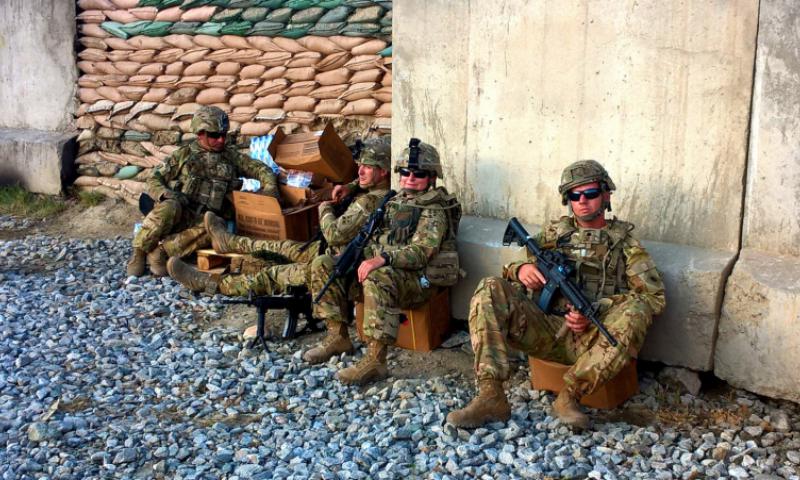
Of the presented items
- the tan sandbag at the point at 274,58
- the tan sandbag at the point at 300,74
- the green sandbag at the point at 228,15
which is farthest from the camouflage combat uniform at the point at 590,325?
the green sandbag at the point at 228,15

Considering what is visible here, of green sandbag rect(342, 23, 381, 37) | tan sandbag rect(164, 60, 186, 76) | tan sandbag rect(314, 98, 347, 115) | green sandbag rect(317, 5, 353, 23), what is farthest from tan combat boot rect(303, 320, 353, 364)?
tan sandbag rect(164, 60, 186, 76)

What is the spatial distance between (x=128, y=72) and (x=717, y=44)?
603cm

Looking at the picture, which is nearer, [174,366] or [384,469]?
[384,469]

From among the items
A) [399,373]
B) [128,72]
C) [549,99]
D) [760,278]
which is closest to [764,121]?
[760,278]

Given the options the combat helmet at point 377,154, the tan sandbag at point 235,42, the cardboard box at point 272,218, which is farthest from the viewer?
the tan sandbag at point 235,42

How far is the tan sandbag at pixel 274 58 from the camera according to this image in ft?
25.5

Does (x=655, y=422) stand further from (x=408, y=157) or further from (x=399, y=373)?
(x=408, y=157)

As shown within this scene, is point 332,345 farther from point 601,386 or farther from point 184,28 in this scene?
point 184,28

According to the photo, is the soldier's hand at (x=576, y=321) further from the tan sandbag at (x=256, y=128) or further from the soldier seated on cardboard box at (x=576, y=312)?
the tan sandbag at (x=256, y=128)

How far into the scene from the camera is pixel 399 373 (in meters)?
5.15

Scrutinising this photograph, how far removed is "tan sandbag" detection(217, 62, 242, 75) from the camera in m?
8.09

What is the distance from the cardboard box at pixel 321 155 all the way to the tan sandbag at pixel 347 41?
1119 millimetres

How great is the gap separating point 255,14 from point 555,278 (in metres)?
4.57

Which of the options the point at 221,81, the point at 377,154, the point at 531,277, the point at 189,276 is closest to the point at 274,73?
the point at 221,81
